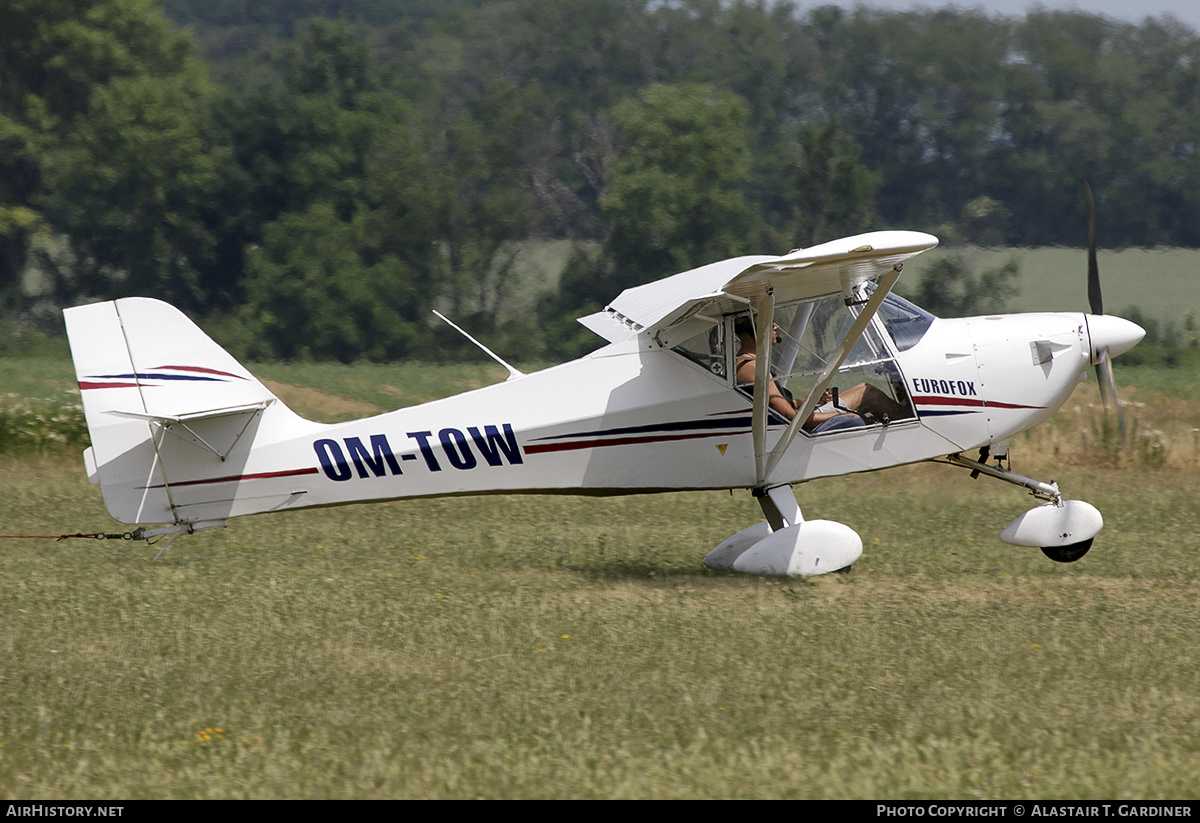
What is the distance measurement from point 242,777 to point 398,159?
3926cm

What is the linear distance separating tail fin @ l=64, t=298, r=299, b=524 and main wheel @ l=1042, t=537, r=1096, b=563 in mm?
5905

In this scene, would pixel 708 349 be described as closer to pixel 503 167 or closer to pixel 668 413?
pixel 668 413

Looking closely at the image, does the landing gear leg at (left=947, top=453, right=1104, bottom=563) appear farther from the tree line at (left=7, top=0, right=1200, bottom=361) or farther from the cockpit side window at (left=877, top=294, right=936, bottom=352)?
the tree line at (left=7, top=0, right=1200, bottom=361)

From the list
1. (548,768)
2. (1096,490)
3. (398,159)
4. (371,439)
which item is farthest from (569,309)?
(548,768)

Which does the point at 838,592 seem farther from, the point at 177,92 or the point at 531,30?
the point at 531,30

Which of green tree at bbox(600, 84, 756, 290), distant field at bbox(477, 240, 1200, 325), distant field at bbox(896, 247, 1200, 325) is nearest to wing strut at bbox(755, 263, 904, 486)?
distant field at bbox(477, 240, 1200, 325)

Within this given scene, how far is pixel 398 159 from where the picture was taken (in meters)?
43.0

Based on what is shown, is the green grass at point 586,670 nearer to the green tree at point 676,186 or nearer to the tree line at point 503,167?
the tree line at point 503,167

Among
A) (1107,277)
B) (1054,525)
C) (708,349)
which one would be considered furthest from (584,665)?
(1107,277)

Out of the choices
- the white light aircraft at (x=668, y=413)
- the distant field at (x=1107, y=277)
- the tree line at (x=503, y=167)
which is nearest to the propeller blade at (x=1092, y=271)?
the white light aircraft at (x=668, y=413)

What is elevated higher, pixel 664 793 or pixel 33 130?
pixel 664 793

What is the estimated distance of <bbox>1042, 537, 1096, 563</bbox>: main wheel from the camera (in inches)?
384

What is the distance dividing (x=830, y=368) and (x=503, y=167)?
3628 cm

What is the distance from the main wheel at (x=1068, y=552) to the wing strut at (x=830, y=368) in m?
2.23
